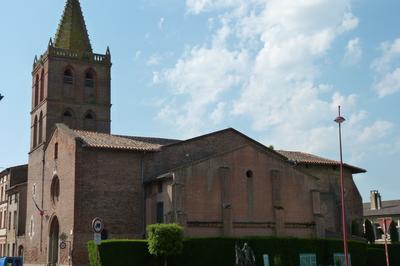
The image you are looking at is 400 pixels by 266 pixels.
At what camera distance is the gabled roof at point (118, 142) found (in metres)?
38.7

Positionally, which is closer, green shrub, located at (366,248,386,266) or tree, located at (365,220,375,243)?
green shrub, located at (366,248,386,266)

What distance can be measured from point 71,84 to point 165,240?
27.1 m

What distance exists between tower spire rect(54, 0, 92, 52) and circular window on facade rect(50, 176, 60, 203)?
15.7 meters

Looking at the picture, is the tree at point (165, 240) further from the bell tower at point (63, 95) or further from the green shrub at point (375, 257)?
the bell tower at point (63, 95)

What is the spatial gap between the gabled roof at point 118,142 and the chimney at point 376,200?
152ft

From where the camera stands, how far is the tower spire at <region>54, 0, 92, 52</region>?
2115 inches

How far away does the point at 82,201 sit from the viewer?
37.5m

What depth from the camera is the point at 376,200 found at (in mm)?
80250

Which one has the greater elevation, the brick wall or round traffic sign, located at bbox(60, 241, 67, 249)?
the brick wall

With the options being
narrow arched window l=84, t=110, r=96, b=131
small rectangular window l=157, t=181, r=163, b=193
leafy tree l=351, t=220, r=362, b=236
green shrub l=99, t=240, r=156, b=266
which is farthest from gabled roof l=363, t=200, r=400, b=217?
green shrub l=99, t=240, r=156, b=266

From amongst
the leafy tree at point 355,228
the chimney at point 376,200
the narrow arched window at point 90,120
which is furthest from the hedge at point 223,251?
the chimney at point 376,200

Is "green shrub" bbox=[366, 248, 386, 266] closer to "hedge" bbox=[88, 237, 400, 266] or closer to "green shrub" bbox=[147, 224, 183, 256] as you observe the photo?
"hedge" bbox=[88, 237, 400, 266]

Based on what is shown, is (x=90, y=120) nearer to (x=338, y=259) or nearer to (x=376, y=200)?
(x=338, y=259)

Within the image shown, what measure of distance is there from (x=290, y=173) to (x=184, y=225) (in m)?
9.67
